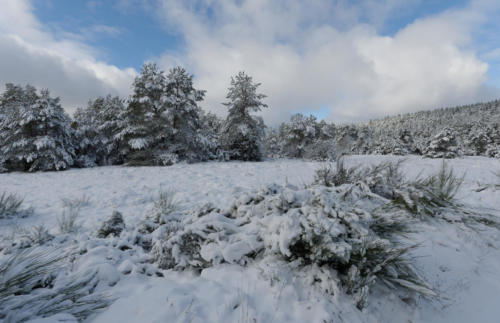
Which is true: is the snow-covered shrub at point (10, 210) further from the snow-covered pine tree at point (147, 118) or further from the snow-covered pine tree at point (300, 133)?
the snow-covered pine tree at point (300, 133)

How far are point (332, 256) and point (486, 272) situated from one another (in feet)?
7.35

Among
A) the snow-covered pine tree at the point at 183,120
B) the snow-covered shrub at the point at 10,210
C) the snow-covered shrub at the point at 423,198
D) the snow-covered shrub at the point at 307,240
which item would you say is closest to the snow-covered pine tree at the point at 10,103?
the snow-covered pine tree at the point at 183,120

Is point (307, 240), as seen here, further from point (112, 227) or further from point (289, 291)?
point (112, 227)

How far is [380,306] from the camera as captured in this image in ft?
6.30

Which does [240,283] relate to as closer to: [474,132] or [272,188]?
[272,188]

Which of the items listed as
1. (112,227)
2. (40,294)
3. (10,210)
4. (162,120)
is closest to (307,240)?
(40,294)

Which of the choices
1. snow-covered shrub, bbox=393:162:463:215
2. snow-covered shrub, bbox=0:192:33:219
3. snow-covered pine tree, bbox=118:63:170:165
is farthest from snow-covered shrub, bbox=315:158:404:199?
snow-covered pine tree, bbox=118:63:170:165

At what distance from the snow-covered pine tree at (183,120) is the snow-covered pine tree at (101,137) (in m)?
4.20

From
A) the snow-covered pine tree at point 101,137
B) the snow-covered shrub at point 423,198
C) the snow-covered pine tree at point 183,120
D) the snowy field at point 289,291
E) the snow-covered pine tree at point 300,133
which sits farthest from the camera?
the snow-covered pine tree at point 300,133

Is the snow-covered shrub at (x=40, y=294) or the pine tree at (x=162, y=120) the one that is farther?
the pine tree at (x=162, y=120)

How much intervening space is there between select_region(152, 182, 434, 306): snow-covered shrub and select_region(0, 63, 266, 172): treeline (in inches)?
→ 417

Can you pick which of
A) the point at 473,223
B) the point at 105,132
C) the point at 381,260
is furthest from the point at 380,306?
the point at 105,132

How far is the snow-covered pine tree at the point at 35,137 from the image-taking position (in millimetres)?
11836

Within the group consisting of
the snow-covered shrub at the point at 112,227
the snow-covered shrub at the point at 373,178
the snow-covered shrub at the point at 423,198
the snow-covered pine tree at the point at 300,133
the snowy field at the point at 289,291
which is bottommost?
the snowy field at the point at 289,291
